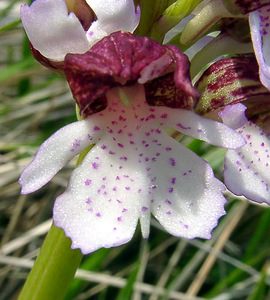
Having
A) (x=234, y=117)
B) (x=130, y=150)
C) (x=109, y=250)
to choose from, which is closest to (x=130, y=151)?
(x=130, y=150)

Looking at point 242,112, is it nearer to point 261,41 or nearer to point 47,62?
point 261,41

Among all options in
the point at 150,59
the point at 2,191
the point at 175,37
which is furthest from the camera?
the point at 2,191

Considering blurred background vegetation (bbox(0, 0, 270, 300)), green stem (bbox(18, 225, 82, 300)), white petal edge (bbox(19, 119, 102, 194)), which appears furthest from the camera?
blurred background vegetation (bbox(0, 0, 270, 300))

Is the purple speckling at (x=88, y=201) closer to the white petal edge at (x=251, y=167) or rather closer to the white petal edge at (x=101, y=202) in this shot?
the white petal edge at (x=101, y=202)

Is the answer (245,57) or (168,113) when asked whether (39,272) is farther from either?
(245,57)

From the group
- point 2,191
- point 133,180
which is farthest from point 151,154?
point 2,191

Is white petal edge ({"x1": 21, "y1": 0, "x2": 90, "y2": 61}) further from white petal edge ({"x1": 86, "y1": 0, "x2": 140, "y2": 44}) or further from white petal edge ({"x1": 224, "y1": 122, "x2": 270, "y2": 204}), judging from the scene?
white petal edge ({"x1": 224, "y1": 122, "x2": 270, "y2": 204})

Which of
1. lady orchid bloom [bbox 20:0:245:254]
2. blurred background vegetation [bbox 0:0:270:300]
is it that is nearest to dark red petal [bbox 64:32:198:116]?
lady orchid bloom [bbox 20:0:245:254]
